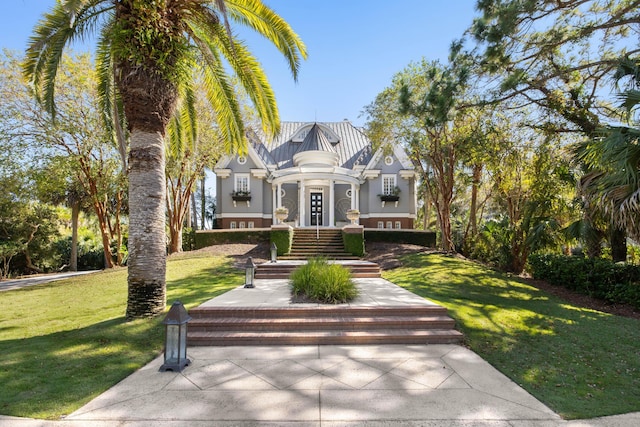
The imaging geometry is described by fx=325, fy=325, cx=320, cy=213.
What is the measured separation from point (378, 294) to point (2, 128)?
16.6 metres

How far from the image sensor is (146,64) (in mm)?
6297

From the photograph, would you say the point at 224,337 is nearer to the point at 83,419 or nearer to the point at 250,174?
the point at 83,419

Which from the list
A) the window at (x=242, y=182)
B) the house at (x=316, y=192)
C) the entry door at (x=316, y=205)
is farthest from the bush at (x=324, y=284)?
the window at (x=242, y=182)

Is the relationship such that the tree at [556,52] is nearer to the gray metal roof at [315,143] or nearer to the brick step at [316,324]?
the brick step at [316,324]

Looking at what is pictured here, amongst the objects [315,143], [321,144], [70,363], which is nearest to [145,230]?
[70,363]

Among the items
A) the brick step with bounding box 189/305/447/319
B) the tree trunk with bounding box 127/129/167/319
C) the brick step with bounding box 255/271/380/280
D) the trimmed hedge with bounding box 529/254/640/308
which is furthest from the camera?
the brick step with bounding box 255/271/380/280

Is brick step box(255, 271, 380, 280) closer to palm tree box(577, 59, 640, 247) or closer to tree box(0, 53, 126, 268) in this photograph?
palm tree box(577, 59, 640, 247)

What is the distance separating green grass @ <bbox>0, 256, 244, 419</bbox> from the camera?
3.81m

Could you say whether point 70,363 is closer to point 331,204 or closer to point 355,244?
point 355,244

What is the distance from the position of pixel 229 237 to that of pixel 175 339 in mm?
14464

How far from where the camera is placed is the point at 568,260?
10539mm

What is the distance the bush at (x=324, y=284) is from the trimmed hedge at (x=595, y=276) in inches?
285

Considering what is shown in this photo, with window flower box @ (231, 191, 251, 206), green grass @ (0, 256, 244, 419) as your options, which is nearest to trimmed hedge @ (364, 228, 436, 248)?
window flower box @ (231, 191, 251, 206)

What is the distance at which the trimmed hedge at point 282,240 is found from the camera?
1559cm
